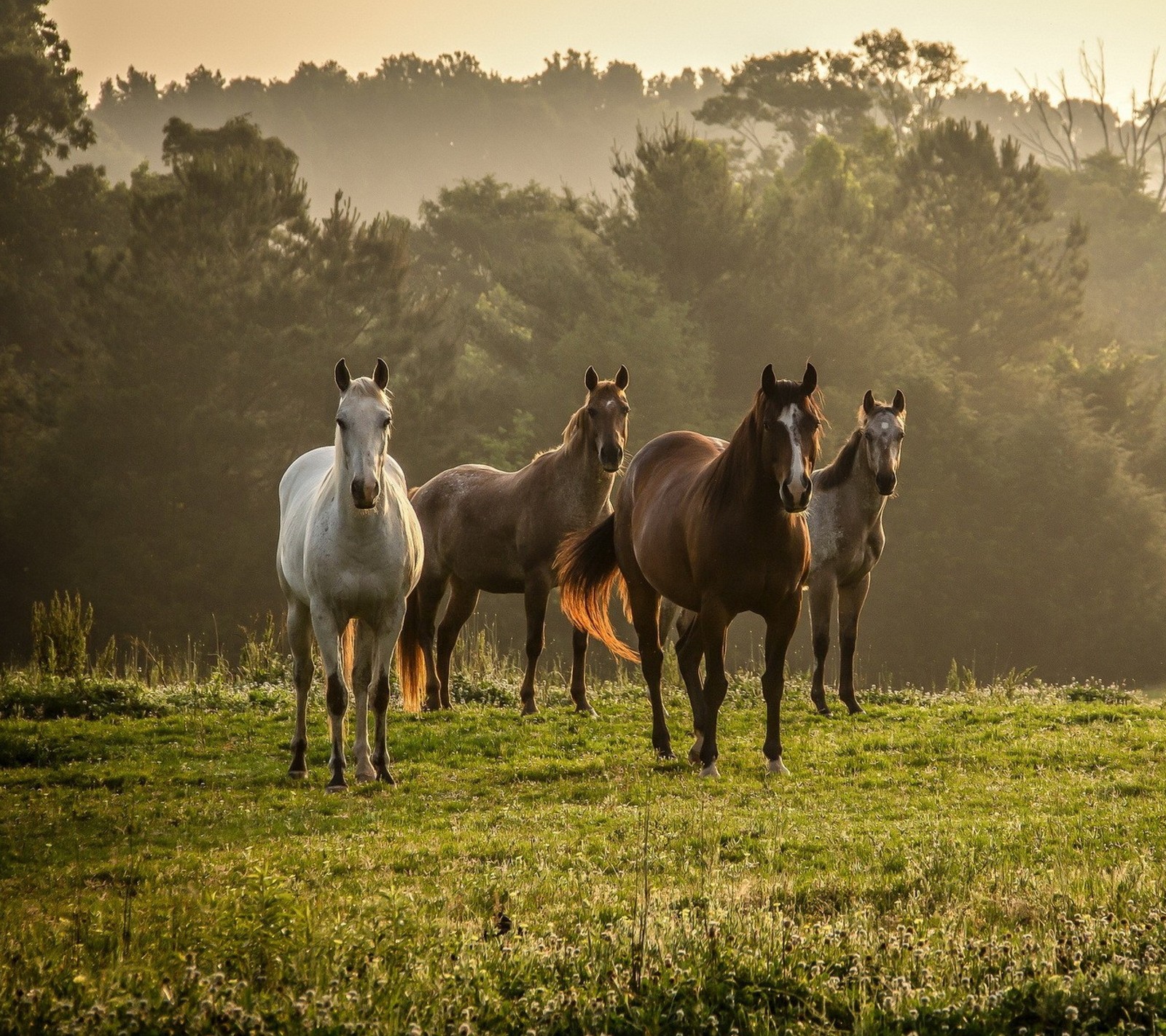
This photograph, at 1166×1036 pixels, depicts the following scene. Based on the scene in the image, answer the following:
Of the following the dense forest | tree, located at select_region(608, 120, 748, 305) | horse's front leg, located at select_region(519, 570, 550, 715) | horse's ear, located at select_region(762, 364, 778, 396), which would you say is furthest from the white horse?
tree, located at select_region(608, 120, 748, 305)

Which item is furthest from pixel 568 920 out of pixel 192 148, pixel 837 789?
pixel 192 148

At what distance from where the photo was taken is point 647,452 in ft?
31.4

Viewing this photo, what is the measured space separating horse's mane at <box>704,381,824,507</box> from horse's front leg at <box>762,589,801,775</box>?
814 mm

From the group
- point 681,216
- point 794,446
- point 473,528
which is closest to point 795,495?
point 794,446

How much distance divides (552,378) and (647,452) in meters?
29.0

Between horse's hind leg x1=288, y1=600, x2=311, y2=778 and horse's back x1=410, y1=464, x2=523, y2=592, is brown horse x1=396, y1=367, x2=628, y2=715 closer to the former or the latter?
horse's back x1=410, y1=464, x2=523, y2=592

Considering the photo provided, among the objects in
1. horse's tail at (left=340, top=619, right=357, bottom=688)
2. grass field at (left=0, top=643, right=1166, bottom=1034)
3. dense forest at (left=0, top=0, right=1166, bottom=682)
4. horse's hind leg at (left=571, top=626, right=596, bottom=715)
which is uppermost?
dense forest at (left=0, top=0, right=1166, bottom=682)

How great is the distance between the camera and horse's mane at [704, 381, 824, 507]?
7.63m

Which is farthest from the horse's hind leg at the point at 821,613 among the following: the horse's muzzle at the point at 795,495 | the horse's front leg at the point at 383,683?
the horse's front leg at the point at 383,683

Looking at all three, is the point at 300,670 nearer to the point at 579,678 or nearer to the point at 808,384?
the point at 579,678

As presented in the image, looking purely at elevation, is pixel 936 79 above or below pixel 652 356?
above

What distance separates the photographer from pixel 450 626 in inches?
483

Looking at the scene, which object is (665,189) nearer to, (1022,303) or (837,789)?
(1022,303)

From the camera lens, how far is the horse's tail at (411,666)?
35.5 feet
